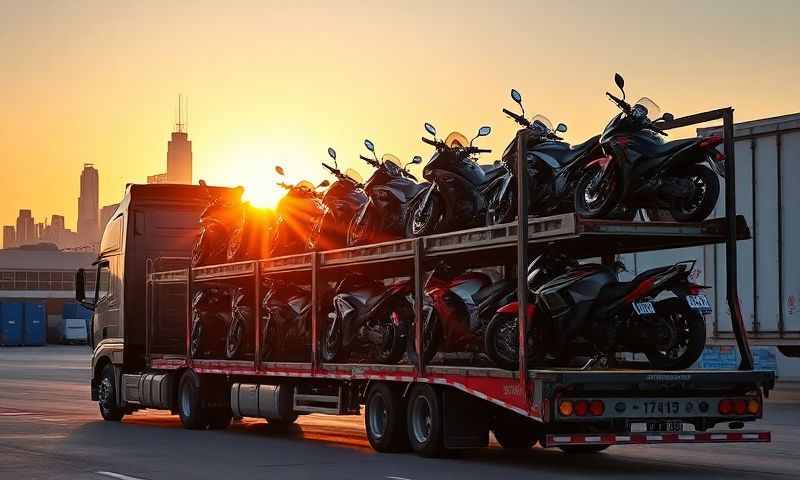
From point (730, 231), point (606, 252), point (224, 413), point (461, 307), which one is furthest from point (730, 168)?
point (224, 413)

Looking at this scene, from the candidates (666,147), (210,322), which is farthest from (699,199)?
(210,322)

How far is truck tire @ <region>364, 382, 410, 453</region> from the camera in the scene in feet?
51.3

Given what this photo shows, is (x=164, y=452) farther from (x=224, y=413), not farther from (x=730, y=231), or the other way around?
(x=730, y=231)

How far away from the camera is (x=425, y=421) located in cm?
1524

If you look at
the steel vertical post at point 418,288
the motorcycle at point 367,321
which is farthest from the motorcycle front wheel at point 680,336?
the motorcycle at point 367,321

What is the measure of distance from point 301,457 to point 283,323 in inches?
139

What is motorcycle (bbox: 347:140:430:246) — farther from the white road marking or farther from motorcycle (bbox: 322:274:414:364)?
the white road marking

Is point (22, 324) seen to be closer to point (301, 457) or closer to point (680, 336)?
point (301, 457)

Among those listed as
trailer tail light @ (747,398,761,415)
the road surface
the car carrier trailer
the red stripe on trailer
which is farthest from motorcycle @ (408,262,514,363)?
trailer tail light @ (747,398,761,415)

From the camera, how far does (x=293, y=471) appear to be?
1418 cm

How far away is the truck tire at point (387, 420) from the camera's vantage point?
51.3 feet

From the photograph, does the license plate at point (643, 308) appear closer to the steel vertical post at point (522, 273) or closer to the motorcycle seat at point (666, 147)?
the steel vertical post at point (522, 273)

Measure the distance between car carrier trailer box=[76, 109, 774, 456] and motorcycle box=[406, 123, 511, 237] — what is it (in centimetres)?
48

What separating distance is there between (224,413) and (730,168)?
9441mm
